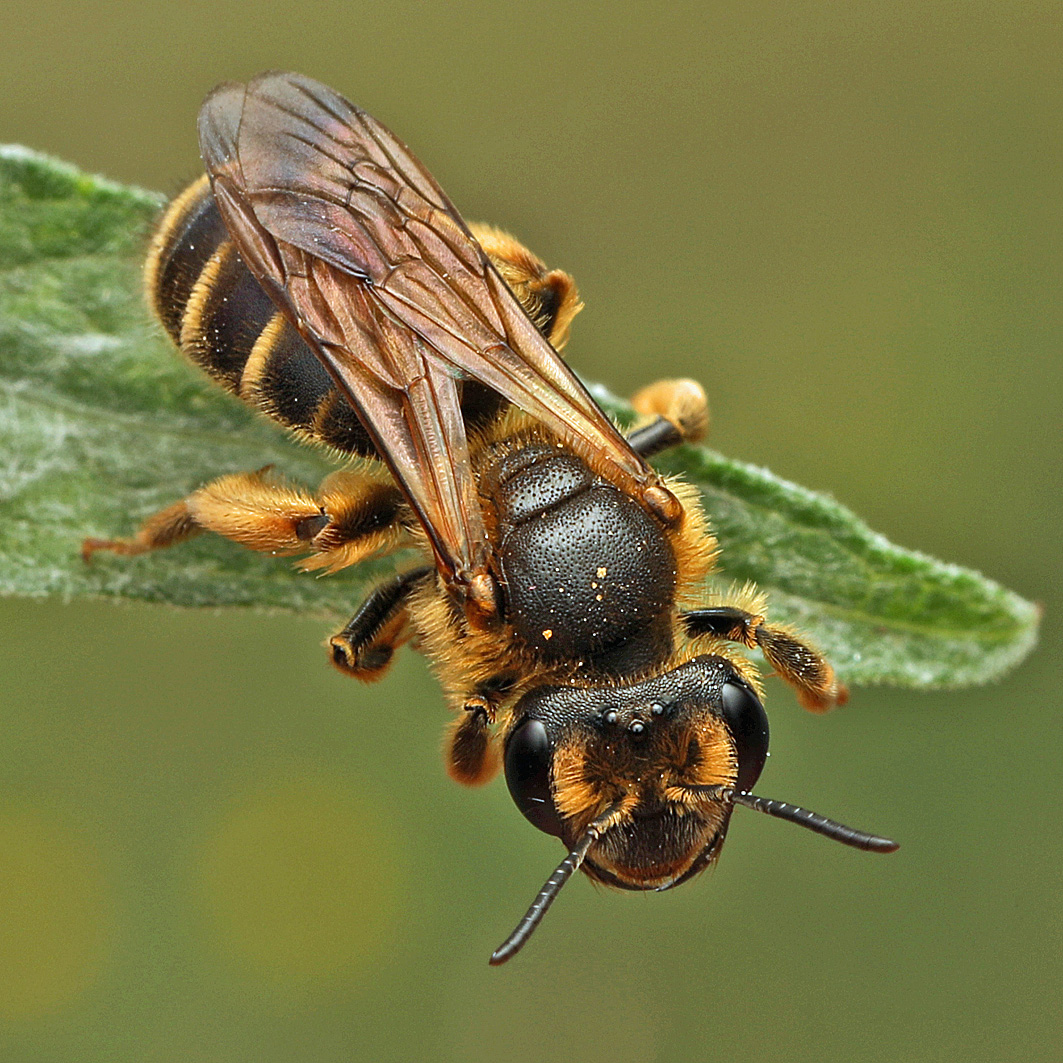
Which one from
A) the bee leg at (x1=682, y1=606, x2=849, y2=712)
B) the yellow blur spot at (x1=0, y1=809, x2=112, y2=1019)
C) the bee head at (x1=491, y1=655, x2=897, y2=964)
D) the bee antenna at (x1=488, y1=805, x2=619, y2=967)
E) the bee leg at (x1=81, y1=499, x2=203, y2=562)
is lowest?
the yellow blur spot at (x1=0, y1=809, x2=112, y2=1019)

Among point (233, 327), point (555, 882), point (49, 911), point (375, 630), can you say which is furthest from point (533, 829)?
point (233, 327)

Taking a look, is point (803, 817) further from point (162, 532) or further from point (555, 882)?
point (162, 532)


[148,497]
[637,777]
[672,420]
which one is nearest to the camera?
[637,777]

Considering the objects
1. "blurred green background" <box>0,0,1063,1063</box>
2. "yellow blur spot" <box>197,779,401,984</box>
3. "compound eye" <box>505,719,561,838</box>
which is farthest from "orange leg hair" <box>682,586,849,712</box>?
"yellow blur spot" <box>197,779,401,984</box>

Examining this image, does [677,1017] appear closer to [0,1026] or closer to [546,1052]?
[546,1052]

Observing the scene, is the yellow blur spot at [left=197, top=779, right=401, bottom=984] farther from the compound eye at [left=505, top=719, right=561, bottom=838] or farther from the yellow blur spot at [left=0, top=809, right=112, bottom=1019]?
the compound eye at [left=505, top=719, right=561, bottom=838]

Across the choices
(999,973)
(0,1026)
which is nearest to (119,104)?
(0,1026)

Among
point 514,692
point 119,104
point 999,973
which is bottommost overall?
point 999,973
